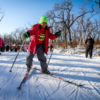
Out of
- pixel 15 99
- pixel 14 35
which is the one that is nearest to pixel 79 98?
pixel 15 99

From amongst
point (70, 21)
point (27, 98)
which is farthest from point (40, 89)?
point (70, 21)

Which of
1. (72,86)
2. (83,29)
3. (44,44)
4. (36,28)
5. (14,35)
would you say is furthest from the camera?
(14,35)

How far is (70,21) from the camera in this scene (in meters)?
13.4

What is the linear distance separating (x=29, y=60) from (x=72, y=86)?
4.76 ft

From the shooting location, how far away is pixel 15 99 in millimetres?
1207

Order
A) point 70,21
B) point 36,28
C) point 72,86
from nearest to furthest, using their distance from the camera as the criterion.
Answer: point 72,86, point 36,28, point 70,21

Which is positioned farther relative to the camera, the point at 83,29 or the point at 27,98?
the point at 83,29

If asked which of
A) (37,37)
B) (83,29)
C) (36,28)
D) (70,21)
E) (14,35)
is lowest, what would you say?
(37,37)

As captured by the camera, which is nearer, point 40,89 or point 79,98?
point 79,98

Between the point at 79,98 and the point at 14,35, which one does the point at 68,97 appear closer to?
the point at 79,98

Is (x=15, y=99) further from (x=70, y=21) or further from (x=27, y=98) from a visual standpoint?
(x=70, y=21)

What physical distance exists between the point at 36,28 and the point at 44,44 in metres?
0.57

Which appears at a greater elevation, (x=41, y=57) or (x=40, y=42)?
(x=40, y=42)

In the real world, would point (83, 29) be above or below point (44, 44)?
above
